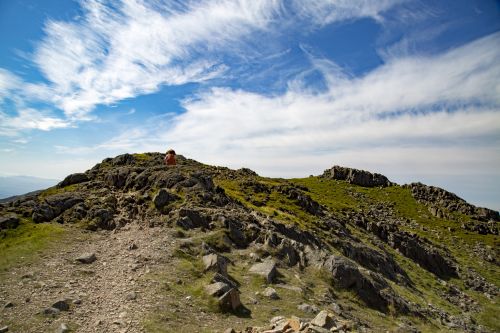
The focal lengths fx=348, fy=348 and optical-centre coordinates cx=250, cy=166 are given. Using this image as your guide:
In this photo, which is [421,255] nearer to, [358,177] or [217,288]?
[217,288]

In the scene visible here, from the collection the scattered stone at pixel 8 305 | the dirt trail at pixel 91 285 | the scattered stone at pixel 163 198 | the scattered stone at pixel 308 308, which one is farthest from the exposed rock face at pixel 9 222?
the scattered stone at pixel 308 308

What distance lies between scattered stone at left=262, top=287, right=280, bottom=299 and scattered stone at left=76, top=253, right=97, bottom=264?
14554mm

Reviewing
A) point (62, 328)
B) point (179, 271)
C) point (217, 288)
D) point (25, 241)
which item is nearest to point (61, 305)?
point (62, 328)

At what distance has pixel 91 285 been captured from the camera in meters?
24.7

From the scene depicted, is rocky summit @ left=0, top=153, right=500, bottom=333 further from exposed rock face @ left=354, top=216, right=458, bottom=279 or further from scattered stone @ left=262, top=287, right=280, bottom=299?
exposed rock face @ left=354, top=216, right=458, bottom=279

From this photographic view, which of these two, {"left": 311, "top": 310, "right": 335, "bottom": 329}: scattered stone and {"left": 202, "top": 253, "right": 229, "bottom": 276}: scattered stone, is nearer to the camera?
{"left": 311, "top": 310, "right": 335, "bottom": 329}: scattered stone

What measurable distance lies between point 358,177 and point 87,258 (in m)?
172

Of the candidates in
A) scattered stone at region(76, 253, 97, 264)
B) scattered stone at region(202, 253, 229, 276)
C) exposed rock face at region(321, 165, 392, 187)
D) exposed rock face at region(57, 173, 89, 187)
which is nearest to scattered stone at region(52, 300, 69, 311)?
scattered stone at region(76, 253, 97, 264)

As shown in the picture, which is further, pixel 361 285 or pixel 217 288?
pixel 361 285

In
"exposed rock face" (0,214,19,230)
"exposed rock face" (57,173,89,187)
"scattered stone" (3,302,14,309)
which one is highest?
"exposed rock face" (57,173,89,187)

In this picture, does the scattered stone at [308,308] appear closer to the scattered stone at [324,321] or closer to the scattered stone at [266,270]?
the scattered stone at [266,270]

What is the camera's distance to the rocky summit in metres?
21.2

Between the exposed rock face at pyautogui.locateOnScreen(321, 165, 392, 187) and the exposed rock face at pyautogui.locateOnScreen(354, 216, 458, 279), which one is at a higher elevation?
the exposed rock face at pyautogui.locateOnScreen(321, 165, 392, 187)

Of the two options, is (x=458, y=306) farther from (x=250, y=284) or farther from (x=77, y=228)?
(x=77, y=228)
